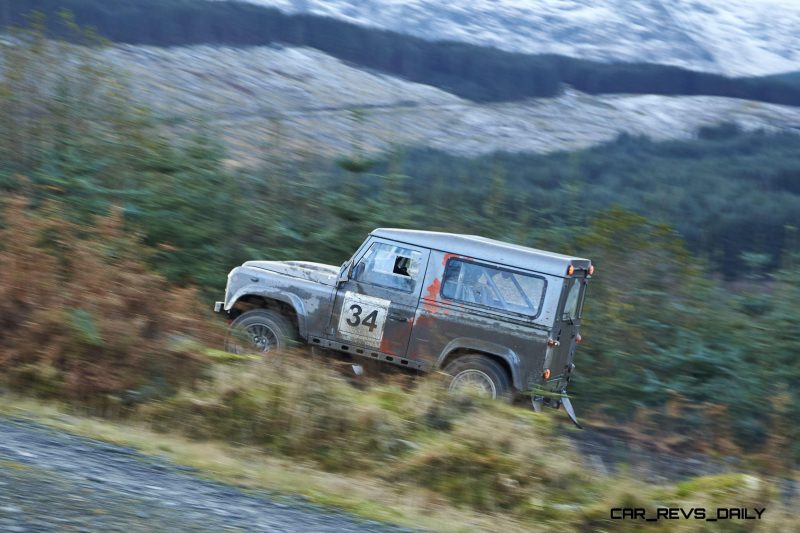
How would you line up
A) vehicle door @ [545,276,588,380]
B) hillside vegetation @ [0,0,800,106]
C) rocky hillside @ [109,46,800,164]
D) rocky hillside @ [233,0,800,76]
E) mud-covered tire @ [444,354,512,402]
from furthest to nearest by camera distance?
rocky hillside @ [233,0,800,76] < hillside vegetation @ [0,0,800,106] < rocky hillside @ [109,46,800,164] < vehicle door @ [545,276,588,380] < mud-covered tire @ [444,354,512,402]

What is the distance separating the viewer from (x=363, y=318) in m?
9.77

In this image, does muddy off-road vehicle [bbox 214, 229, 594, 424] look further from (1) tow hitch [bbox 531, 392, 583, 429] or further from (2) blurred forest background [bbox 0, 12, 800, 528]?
(2) blurred forest background [bbox 0, 12, 800, 528]

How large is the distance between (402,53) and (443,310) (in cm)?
1870

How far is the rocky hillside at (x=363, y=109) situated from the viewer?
20.7 meters

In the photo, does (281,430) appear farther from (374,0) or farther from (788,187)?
(374,0)

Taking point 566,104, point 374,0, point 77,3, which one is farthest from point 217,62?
point 566,104

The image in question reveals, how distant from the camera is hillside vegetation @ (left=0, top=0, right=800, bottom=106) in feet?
74.1

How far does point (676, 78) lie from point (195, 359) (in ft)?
86.1

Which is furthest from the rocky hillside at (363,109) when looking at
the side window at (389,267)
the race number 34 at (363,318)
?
the race number 34 at (363,318)

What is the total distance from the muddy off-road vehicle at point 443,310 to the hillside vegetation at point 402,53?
1343cm

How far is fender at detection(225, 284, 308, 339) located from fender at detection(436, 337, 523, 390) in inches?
62.2

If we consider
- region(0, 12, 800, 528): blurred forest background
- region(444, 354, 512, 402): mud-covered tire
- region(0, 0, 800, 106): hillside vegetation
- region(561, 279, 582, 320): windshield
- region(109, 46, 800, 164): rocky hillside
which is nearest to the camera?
region(0, 12, 800, 528): blurred forest background

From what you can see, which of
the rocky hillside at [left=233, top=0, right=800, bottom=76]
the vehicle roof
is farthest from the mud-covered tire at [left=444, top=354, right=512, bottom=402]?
the rocky hillside at [left=233, top=0, right=800, bottom=76]

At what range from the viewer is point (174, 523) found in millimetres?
4305
